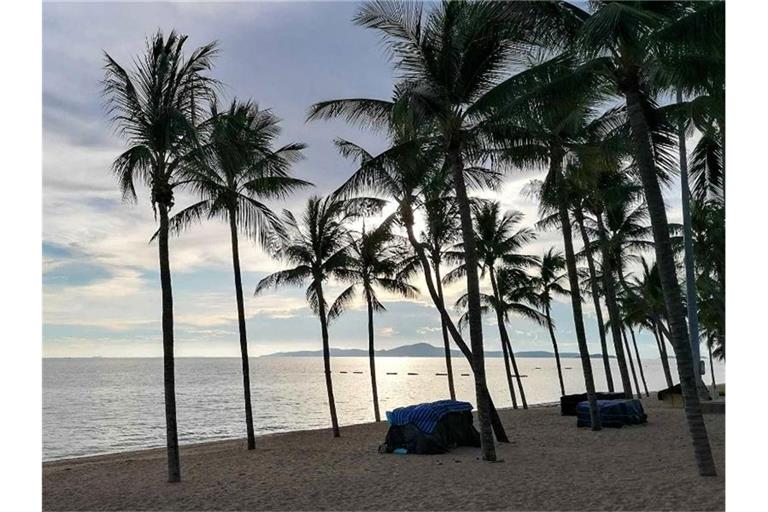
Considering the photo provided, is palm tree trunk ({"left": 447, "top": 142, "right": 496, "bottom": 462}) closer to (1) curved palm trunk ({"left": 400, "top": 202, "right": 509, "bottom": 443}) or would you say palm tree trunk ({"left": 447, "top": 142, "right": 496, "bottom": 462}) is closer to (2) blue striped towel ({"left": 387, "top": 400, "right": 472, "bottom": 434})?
(2) blue striped towel ({"left": 387, "top": 400, "right": 472, "bottom": 434})

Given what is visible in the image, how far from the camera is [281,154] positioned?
715 inches

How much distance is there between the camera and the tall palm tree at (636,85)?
29.8ft

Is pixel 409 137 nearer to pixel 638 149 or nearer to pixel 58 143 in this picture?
pixel 638 149

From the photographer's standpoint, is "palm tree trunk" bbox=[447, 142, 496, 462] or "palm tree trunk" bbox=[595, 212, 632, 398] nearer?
"palm tree trunk" bbox=[447, 142, 496, 462]

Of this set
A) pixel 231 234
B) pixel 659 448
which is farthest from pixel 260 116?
pixel 659 448

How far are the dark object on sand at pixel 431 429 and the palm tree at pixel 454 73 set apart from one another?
1.72 m

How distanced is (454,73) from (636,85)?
12.9 ft

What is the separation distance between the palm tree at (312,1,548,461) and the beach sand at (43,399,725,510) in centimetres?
187

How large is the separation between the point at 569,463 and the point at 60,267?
2674cm

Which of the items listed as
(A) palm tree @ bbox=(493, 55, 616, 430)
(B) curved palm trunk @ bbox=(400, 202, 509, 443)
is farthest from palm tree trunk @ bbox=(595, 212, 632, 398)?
(B) curved palm trunk @ bbox=(400, 202, 509, 443)

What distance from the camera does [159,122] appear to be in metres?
12.0

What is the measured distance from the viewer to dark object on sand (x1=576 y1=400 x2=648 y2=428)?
18.7 m

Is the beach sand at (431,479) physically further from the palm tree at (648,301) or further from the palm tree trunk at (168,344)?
the palm tree at (648,301)
